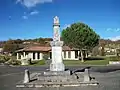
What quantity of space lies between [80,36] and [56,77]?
38.0m

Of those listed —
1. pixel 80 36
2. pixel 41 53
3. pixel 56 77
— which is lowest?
pixel 56 77

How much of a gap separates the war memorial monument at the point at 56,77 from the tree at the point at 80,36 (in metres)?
34.8

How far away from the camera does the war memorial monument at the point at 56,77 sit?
16578 mm

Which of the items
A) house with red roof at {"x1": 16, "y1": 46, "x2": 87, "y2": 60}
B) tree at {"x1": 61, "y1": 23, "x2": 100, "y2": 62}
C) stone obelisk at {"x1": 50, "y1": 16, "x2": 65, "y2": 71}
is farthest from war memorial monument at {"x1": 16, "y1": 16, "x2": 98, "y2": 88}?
house with red roof at {"x1": 16, "y1": 46, "x2": 87, "y2": 60}

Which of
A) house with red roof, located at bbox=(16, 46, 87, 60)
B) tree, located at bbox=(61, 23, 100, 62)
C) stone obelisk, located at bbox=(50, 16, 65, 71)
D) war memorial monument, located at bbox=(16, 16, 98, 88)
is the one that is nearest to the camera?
war memorial monument, located at bbox=(16, 16, 98, 88)

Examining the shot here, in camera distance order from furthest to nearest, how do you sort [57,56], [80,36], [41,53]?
[41,53]
[80,36]
[57,56]

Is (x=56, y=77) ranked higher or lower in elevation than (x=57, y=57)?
lower

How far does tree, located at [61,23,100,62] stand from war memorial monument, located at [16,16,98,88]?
3483 centimetres

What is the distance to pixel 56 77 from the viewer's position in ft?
59.7

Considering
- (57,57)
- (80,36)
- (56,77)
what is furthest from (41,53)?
(56,77)

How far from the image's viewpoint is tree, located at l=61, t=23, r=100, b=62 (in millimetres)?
55625

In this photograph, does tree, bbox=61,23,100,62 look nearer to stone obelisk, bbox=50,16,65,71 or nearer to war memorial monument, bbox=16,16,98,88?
war memorial monument, bbox=16,16,98,88

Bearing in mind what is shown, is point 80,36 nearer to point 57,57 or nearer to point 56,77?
point 57,57

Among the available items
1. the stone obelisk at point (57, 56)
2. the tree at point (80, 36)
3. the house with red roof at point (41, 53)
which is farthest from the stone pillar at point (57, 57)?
the house with red roof at point (41, 53)
